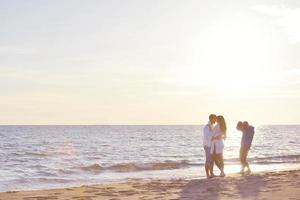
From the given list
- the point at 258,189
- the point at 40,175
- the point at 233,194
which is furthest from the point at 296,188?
the point at 40,175

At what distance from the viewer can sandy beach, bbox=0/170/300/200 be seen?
1139cm

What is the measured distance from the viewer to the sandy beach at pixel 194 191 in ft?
37.4

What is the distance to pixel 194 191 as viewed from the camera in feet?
40.4

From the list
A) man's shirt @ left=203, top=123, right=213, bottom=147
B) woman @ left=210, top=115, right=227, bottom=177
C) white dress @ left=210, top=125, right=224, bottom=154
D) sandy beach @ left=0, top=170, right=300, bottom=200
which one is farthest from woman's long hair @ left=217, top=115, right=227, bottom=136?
sandy beach @ left=0, top=170, right=300, bottom=200

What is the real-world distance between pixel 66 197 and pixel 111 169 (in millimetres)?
12721

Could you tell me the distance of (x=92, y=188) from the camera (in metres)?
14.4

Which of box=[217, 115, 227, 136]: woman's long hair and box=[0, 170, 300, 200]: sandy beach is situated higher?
box=[217, 115, 227, 136]: woman's long hair

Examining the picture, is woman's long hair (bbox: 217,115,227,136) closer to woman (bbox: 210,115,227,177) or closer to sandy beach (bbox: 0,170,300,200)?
woman (bbox: 210,115,227,177)

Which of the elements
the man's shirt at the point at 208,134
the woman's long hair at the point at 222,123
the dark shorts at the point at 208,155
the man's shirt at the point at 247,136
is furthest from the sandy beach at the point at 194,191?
the man's shirt at the point at 247,136

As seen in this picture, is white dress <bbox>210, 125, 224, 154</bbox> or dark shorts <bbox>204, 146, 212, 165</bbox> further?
dark shorts <bbox>204, 146, 212, 165</bbox>

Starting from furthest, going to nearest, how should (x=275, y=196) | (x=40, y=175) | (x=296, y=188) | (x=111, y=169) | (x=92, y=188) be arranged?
(x=111, y=169), (x=40, y=175), (x=92, y=188), (x=296, y=188), (x=275, y=196)

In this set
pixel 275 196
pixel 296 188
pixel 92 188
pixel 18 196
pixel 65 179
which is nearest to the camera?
pixel 275 196

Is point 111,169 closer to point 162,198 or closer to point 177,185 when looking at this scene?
point 177,185

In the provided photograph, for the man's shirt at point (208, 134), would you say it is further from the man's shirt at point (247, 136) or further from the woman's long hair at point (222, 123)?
the man's shirt at point (247, 136)
